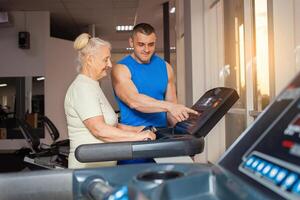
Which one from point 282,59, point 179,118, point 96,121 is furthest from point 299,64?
point 96,121

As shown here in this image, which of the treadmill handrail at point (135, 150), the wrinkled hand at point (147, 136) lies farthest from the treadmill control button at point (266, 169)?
the wrinkled hand at point (147, 136)

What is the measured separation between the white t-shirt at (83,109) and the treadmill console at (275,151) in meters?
1.01

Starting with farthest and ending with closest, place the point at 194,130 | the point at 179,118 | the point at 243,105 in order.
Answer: the point at 243,105 → the point at 179,118 → the point at 194,130

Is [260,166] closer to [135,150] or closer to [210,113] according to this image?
[135,150]

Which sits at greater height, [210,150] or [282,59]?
[282,59]

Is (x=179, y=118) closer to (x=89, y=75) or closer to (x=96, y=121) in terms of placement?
(x=96, y=121)

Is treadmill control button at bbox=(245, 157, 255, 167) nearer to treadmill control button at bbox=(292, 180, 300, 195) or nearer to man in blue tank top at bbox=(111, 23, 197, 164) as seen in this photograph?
treadmill control button at bbox=(292, 180, 300, 195)

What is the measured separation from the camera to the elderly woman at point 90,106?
1575 millimetres

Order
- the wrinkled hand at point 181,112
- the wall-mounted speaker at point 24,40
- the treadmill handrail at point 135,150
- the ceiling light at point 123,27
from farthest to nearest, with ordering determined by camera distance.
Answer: the ceiling light at point 123,27 < the wall-mounted speaker at point 24,40 < the wrinkled hand at point 181,112 < the treadmill handrail at point 135,150

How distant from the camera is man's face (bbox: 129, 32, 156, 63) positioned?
200cm

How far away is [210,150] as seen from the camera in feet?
10.4

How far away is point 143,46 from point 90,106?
0.56 m

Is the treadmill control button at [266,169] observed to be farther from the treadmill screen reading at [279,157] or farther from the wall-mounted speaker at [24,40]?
the wall-mounted speaker at [24,40]

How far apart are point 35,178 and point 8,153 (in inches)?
277
